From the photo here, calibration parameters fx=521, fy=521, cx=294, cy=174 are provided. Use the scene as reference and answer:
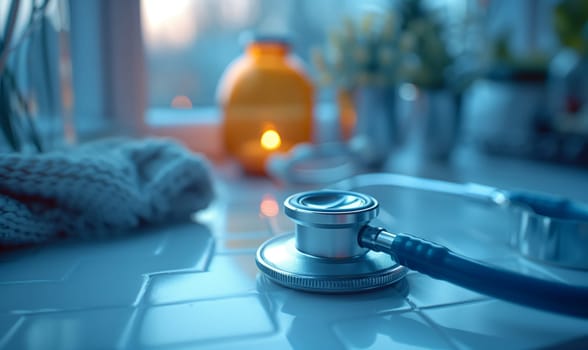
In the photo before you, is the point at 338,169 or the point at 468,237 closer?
the point at 468,237

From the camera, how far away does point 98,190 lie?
0.46 metres

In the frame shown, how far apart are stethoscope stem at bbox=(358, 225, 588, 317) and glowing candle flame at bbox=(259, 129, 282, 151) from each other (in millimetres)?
464

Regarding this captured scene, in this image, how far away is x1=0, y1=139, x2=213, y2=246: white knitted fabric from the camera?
44cm

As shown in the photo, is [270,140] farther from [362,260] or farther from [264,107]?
[362,260]

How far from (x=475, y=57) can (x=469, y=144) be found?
0.60 ft

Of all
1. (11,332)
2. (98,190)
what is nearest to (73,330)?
(11,332)

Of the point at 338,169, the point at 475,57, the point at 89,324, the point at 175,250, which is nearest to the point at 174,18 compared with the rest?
the point at 338,169

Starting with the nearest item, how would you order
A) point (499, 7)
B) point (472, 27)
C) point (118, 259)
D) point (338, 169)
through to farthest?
point (118, 259) → point (338, 169) → point (472, 27) → point (499, 7)

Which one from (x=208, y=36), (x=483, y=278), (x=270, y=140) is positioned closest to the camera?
(x=483, y=278)

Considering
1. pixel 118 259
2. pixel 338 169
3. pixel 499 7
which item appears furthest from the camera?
pixel 499 7

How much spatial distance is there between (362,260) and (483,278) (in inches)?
4.0

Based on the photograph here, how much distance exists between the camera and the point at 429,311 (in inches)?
13.7

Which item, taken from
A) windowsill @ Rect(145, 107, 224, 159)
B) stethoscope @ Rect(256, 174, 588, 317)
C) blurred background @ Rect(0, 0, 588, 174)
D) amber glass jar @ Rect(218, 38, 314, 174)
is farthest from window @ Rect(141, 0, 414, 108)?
stethoscope @ Rect(256, 174, 588, 317)

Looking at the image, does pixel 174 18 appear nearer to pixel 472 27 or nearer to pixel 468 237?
pixel 472 27
